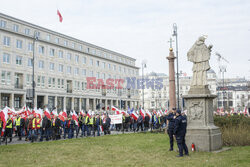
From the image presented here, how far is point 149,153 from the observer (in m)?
12.6

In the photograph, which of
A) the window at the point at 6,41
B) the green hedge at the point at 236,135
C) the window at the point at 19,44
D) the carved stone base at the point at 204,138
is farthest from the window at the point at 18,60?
the carved stone base at the point at 204,138

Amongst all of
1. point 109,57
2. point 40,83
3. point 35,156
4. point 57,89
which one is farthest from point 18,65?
point 35,156

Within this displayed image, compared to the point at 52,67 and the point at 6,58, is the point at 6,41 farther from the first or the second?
the point at 52,67

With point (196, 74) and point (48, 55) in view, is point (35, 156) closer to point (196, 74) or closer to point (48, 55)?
point (196, 74)

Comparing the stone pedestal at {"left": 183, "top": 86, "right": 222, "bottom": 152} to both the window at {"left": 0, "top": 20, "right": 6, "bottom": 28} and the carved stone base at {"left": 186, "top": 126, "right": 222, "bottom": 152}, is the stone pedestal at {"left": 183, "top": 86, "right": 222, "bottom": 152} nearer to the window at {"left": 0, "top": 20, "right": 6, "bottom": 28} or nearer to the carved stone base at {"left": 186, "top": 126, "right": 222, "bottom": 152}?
the carved stone base at {"left": 186, "top": 126, "right": 222, "bottom": 152}

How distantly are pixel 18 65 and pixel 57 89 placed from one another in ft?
36.8

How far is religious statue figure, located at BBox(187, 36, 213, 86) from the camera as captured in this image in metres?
13.4

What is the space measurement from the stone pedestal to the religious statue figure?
17.1 inches

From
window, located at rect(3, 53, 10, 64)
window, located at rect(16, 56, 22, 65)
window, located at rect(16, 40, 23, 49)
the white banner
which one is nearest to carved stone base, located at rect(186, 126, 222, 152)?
the white banner

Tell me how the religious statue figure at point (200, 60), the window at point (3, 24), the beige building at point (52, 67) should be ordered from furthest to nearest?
the beige building at point (52, 67) < the window at point (3, 24) < the religious statue figure at point (200, 60)

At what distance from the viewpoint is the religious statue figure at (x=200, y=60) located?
528 inches

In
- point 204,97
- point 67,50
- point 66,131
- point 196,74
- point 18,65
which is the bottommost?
point 66,131

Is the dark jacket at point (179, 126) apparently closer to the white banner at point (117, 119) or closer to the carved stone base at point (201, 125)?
the carved stone base at point (201, 125)

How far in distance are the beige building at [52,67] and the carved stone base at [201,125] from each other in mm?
30709
